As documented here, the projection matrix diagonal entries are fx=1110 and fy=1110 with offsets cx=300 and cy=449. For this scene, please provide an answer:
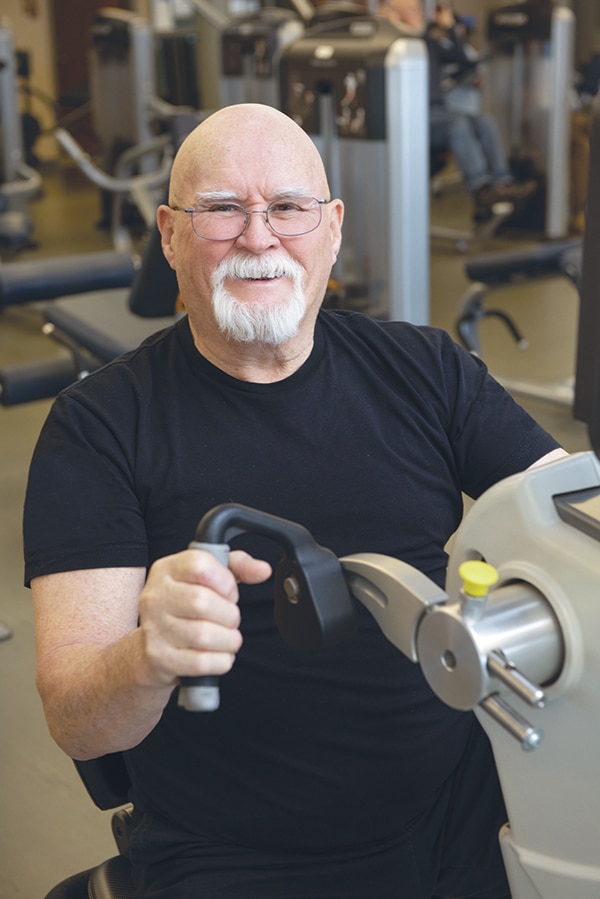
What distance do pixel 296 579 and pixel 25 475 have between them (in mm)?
2799

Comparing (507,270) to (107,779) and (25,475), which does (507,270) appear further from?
(107,779)

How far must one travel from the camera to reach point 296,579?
804mm

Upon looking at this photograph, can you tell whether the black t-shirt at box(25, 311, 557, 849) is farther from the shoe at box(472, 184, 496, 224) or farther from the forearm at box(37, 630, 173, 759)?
the shoe at box(472, 184, 496, 224)

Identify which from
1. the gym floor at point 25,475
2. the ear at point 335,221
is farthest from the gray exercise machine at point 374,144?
the ear at point 335,221

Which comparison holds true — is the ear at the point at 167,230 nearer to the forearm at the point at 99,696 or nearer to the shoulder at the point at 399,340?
the shoulder at the point at 399,340

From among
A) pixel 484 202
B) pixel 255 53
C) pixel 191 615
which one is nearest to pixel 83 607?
pixel 191 615

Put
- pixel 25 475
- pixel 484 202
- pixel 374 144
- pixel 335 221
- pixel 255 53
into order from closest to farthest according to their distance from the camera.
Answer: pixel 335 221 < pixel 25 475 < pixel 374 144 < pixel 255 53 < pixel 484 202

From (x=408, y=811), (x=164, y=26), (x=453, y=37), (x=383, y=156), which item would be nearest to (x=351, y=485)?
(x=408, y=811)

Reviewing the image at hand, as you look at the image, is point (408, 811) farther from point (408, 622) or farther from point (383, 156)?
point (383, 156)

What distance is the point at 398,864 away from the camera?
1227 millimetres

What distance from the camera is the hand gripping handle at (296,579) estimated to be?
Result: 2.53 feet

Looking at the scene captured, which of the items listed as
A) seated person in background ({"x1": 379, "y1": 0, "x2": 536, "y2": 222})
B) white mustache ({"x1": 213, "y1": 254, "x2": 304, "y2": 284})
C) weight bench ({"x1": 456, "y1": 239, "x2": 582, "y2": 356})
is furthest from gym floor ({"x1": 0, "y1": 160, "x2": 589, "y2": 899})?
white mustache ({"x1": 213, "y1": 254, "x2": 304, "y2": 284})

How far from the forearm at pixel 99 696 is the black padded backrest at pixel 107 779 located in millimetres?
165

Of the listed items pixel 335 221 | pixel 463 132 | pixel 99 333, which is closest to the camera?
pixel 335 221
